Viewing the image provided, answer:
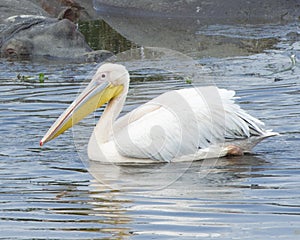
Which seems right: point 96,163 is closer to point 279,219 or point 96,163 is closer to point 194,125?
point 194,125

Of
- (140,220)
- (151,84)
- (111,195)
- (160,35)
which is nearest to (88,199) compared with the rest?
(111,195)

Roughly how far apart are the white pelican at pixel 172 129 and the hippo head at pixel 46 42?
5.14 metres

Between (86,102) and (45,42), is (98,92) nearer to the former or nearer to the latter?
(86,102)

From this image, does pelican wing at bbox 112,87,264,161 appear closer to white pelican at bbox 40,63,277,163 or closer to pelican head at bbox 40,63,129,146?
white pelican at bbox 40,63,277,163

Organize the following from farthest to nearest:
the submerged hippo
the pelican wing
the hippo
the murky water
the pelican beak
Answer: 1. the submerged hippo
2. the hippo
3. the pelican beak
4. the pelican wing
5. the murky water

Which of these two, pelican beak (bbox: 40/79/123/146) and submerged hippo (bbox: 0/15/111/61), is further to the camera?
submerged hippo (bbox: 0/15/111/61)

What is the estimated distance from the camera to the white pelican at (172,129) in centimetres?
661

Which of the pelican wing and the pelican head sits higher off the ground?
the pelican head

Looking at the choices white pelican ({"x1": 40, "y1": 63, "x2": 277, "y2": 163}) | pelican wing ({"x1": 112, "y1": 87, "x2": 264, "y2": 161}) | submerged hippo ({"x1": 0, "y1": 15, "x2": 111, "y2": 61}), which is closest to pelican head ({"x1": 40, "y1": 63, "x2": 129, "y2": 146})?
white pelican ({"x1": 40, "y1": 63, "x2": 277, "y2": 163})

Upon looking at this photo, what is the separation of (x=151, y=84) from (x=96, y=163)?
3.02 meters

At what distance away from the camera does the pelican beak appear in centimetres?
674

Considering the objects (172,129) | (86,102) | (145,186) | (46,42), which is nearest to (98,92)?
(86,102)

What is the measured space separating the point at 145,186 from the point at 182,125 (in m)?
0.90

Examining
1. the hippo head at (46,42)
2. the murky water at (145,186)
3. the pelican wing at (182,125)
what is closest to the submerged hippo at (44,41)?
the hippo head at (46,42)
